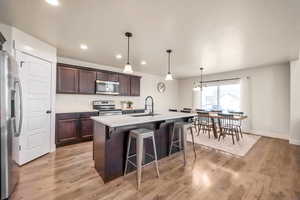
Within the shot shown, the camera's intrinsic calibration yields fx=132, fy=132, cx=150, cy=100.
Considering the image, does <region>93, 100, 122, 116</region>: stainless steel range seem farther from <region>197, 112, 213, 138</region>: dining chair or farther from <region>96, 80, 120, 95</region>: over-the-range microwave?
<region>197, 112, 213, 138</region>: dining chair

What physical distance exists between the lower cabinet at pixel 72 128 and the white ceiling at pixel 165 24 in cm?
174

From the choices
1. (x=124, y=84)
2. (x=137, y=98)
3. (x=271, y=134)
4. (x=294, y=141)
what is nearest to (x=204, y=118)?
(x=271, y=134)

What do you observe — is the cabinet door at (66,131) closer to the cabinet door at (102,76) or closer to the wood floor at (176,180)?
the wood floor at (176,180)

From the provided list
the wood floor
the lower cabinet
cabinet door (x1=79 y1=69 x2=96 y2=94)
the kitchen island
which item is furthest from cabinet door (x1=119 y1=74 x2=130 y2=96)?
the kitchen island

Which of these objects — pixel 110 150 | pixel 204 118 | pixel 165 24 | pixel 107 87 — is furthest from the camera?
pixel 204 118

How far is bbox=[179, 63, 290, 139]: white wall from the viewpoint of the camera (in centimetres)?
430

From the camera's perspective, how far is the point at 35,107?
272 centimetres

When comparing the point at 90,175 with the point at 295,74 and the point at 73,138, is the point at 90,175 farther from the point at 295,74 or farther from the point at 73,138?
the point at 295,74

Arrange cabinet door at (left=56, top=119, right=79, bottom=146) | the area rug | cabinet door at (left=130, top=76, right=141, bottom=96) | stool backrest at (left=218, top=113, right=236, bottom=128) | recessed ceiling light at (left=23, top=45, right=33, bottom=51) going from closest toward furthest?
recessed ceiling light at (left=23, top=45, right=33, bottom=51)
the area rug
cabinet door at (left=56, top=119, right=79, bottom=146)
stool backrest at (left=218, top=113, right=236, bottom=128)
cabinet door at (left=130, top=76, right=141, bottom=96)

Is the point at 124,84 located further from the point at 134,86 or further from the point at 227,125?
the point at 227,125

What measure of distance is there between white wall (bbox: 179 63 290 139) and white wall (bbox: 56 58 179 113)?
10.7ft

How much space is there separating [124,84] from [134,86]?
→ 46cm

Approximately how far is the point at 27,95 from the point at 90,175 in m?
1.97

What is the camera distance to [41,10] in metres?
1.86
